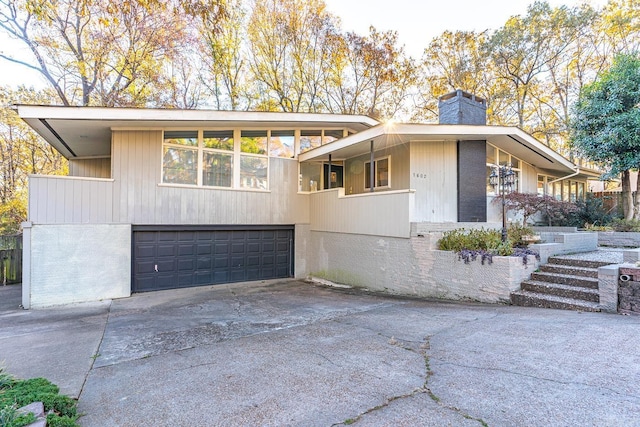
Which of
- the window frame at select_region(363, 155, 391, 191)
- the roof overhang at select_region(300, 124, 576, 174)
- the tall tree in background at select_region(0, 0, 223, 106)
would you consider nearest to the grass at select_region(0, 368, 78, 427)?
the roof overhang at select_region(300, 124, 576, 174)

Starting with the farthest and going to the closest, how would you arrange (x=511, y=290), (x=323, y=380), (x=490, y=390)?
(x=511, y=290)
(x=323, y=380)
(x=490, y=390)

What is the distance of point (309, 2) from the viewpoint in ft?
53.8

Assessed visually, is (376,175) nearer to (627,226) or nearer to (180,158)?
(180,158)

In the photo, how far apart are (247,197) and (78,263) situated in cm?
446

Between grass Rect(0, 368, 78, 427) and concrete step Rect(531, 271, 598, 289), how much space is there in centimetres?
709

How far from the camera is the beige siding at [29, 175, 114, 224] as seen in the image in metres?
7.07

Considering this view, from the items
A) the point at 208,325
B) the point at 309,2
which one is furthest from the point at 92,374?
the point at 309,2

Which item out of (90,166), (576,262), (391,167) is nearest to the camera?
(576,262)

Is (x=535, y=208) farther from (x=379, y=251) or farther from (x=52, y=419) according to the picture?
(x=52, y=419)

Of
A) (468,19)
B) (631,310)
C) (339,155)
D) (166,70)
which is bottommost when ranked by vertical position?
(631,310)

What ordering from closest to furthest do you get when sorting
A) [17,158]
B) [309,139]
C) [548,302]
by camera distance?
1. [548,302]
2. [309,139]
3. [17,158]

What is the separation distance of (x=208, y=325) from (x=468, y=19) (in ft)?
66.8

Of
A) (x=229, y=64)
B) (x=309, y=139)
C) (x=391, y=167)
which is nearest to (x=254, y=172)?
(x=309, y=139)

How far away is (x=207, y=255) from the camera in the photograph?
930cm
